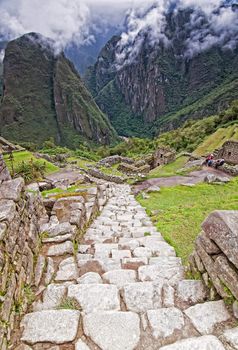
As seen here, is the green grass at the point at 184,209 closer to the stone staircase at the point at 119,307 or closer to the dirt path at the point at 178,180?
the stone staircase at the point at 119,307

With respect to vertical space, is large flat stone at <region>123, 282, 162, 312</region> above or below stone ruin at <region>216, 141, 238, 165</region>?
above

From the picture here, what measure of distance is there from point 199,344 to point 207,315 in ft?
1.70

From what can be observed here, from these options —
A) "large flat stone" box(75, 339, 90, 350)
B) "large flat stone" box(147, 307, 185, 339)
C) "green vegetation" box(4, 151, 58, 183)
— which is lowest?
"green vegetation" box(4, 151, 58, 183)

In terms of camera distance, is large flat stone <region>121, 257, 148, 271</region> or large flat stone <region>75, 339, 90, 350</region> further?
large flat stone <region>121, 257, 148, 271</region>

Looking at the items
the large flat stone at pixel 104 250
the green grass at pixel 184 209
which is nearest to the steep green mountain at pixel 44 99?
the green grass at pixel 184 209

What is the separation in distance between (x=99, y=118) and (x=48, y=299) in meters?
152

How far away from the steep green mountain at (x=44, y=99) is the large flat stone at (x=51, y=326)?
4862 inches

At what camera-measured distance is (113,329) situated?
2658 millimetres

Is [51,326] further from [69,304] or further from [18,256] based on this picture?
[18,256]

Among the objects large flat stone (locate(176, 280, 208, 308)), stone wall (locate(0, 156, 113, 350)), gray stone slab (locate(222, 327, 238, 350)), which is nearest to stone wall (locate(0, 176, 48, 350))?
stone wall (locate(0, 156, 113, 350))

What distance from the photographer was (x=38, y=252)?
4.36m

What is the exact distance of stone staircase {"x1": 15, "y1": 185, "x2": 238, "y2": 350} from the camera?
253 centimetres

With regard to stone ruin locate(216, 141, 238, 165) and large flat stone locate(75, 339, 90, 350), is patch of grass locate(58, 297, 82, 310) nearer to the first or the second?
large flat stone locate(75, 339, 90, 350)

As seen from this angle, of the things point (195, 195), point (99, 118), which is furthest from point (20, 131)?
point (195, 195)
